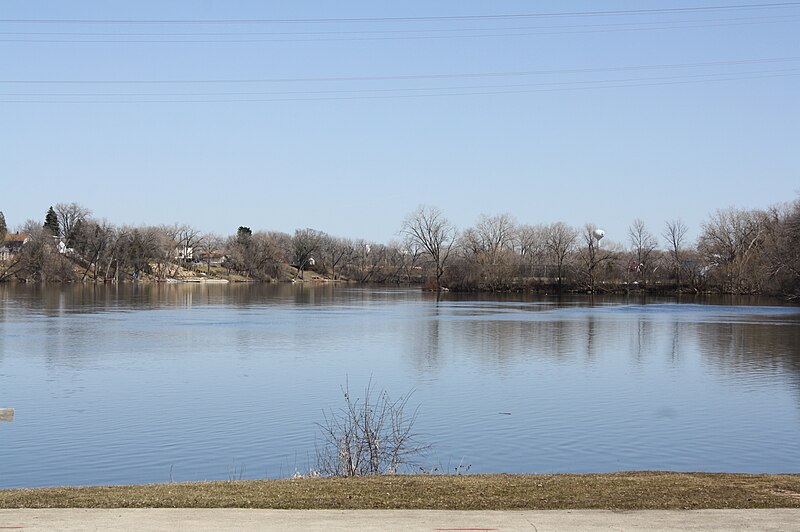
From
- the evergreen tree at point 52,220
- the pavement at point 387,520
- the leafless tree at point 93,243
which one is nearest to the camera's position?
the pavement at point 387,520

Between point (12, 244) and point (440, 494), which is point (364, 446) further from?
point (12, 244)

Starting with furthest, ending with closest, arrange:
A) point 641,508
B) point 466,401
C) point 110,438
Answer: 1. point 466,401
2. point 110,438
3. point 641,508

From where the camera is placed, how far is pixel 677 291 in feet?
377

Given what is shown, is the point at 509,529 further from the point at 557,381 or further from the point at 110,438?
the point at 557,381

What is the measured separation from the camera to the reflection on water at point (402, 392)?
18.0 m

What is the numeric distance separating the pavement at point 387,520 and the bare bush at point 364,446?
4435 millimetres

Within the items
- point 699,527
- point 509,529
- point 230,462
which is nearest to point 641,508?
point 699,527

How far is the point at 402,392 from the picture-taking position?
2670 centimetres

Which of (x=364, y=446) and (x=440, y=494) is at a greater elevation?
(x=440, y=494)

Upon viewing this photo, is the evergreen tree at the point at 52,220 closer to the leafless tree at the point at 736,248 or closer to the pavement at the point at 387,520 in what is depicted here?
the leafless tree at the point at 736,248

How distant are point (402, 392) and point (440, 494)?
49.4 ft

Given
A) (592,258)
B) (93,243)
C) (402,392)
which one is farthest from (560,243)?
(402,392)

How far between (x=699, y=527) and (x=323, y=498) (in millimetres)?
4553

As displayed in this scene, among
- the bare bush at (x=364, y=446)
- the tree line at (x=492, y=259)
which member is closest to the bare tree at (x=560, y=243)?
the tree line at (x=492, y=259)
